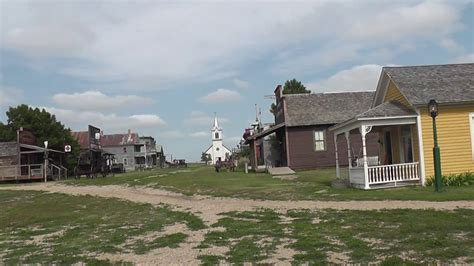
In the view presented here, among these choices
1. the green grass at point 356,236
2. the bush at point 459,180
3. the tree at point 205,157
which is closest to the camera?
the green grass at point 356,236

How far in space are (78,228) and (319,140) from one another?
27765mm

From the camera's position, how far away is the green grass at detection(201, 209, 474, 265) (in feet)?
26.4

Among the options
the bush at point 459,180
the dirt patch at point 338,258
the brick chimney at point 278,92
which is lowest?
the dirt patch at point 338,258

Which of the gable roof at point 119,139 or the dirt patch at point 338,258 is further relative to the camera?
the gable roof at point 119,139

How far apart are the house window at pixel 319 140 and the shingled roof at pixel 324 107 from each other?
0.84m

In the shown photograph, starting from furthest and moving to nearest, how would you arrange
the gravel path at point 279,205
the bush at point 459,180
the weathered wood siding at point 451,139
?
the weathered wood siding at point 451,139
the bush at point 459,180
the gravel path at point 279,205

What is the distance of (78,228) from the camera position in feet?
43.3

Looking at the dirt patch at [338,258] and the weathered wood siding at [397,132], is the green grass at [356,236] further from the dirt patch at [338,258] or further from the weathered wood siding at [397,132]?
the weathered wood siding at [397,132]

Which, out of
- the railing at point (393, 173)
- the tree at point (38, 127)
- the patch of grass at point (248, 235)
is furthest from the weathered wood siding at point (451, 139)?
the tree at point (38, 127)

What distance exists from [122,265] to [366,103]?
35574 millimetres

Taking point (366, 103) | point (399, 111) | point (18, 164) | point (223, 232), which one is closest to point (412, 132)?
point (399, 111)

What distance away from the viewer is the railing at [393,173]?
66.7 feet

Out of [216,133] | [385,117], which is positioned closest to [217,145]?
[216,133]

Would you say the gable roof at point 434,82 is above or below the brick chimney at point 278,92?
below
